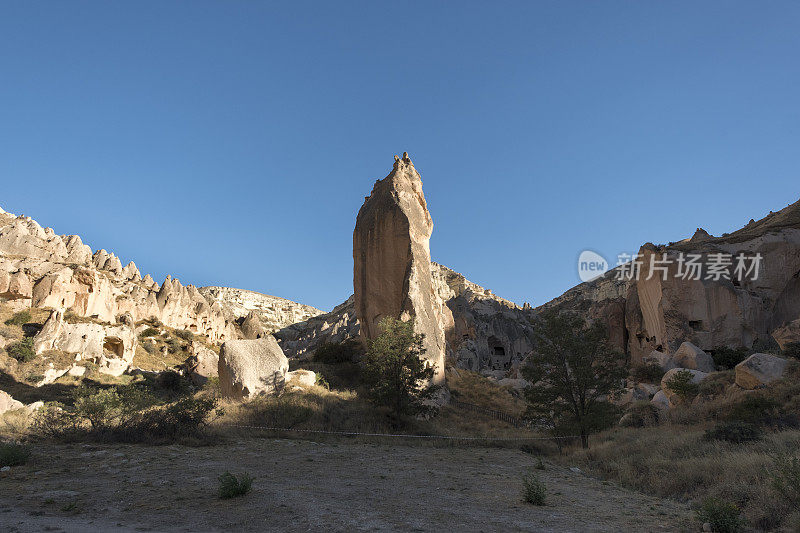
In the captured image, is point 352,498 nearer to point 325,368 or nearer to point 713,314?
point 325,368

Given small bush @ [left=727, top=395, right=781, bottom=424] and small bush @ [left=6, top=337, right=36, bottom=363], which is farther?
small bush @ [left=6, top=337, right=36, bottom=363]

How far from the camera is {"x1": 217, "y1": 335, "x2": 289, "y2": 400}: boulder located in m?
19.3

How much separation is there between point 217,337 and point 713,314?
73451 mm

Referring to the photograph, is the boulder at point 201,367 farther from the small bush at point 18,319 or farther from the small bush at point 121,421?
the small bush at point 121,421

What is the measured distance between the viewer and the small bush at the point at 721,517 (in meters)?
5.60

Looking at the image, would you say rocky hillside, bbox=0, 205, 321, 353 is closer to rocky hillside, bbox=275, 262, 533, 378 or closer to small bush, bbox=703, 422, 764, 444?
rocky hillside, bbox=275, 262, 533, 378

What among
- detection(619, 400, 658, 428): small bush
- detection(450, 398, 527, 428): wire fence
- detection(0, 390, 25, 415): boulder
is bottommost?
detection(450, 398, 527, 428): wire fence

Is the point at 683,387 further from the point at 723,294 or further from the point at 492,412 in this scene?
the point at 723,294

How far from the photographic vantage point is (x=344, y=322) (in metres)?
65.7

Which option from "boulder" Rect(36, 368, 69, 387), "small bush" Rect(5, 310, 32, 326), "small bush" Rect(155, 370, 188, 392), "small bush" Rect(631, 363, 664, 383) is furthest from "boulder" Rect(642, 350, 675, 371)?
"small bush" Rect(5, 310, 32, 326)

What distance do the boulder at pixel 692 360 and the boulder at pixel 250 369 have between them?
95.7 ft

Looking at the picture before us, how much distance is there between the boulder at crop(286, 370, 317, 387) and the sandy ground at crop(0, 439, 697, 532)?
Answer: 1017cm

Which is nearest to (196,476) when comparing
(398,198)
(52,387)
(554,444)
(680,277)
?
(554,444)

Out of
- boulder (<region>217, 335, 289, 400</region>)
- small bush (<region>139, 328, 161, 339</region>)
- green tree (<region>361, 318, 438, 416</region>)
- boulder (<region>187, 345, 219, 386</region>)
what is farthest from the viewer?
small bush (<region>139, 328, 161, 339</region>)
